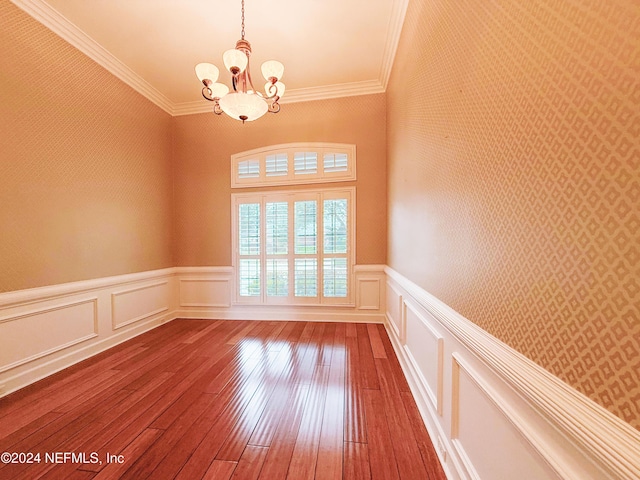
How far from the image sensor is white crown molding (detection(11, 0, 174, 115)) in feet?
6.97

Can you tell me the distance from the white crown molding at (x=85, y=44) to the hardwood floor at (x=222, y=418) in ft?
10.6

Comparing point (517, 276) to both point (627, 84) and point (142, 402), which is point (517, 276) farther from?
point (142, 402)

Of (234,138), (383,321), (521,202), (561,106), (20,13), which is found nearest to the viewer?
(561,106)

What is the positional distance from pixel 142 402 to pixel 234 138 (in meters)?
3.33

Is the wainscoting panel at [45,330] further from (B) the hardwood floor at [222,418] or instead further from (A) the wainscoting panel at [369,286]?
(A) the wainscoting panel at [369,286]

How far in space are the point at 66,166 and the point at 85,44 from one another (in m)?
1.35

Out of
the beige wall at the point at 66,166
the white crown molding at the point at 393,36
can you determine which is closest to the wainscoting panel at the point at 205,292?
the beige wall at the point at 66,166

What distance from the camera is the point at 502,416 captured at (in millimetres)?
823

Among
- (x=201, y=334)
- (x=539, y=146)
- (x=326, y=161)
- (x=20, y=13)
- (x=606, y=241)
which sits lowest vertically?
(x=201, y=334)

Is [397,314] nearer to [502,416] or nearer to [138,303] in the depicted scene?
[502,416]

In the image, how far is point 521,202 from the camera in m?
0.77

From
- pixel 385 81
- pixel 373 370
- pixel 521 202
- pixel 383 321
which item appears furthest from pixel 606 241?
pixel 385 81

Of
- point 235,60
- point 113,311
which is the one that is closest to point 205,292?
point 113,311

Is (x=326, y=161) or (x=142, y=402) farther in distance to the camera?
(x=326, y=161)
